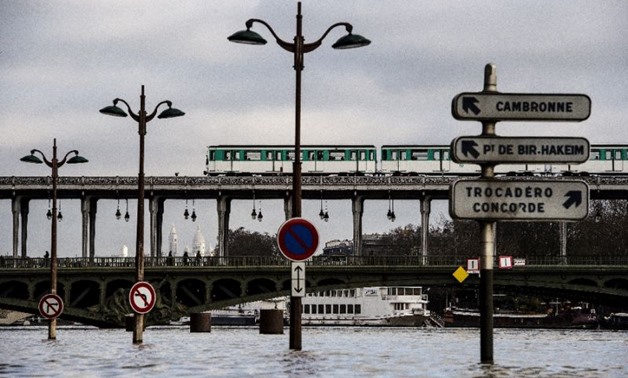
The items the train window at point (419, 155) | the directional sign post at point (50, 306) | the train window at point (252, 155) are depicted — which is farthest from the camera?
the train window at point (252, 155)

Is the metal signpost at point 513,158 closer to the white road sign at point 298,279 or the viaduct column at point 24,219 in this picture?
the white road sign at point 298,279

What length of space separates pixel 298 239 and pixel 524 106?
534 cm

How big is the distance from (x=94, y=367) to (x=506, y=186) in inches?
292

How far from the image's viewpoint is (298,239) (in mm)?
29250

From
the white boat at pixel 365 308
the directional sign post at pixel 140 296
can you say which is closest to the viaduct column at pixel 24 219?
the white boat at pixel 365 308

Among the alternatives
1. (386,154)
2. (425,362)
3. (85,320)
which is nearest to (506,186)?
(425,362)

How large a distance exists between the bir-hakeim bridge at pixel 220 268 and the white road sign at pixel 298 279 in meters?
57.7

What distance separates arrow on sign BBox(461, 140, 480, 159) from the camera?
26.2 m

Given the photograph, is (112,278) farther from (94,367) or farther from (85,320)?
(94,367)

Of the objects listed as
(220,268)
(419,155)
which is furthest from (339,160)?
(220,268)

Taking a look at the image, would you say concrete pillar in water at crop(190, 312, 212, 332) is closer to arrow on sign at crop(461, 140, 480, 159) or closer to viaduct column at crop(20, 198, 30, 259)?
viaduct column at crop(20, 198, 30, 259)

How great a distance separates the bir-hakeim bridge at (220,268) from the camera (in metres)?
90.0

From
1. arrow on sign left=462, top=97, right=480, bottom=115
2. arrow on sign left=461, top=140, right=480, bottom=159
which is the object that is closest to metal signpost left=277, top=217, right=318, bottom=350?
arrow on sign left=461, top=140, right=480, bottom=159

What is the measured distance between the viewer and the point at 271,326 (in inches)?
3076
